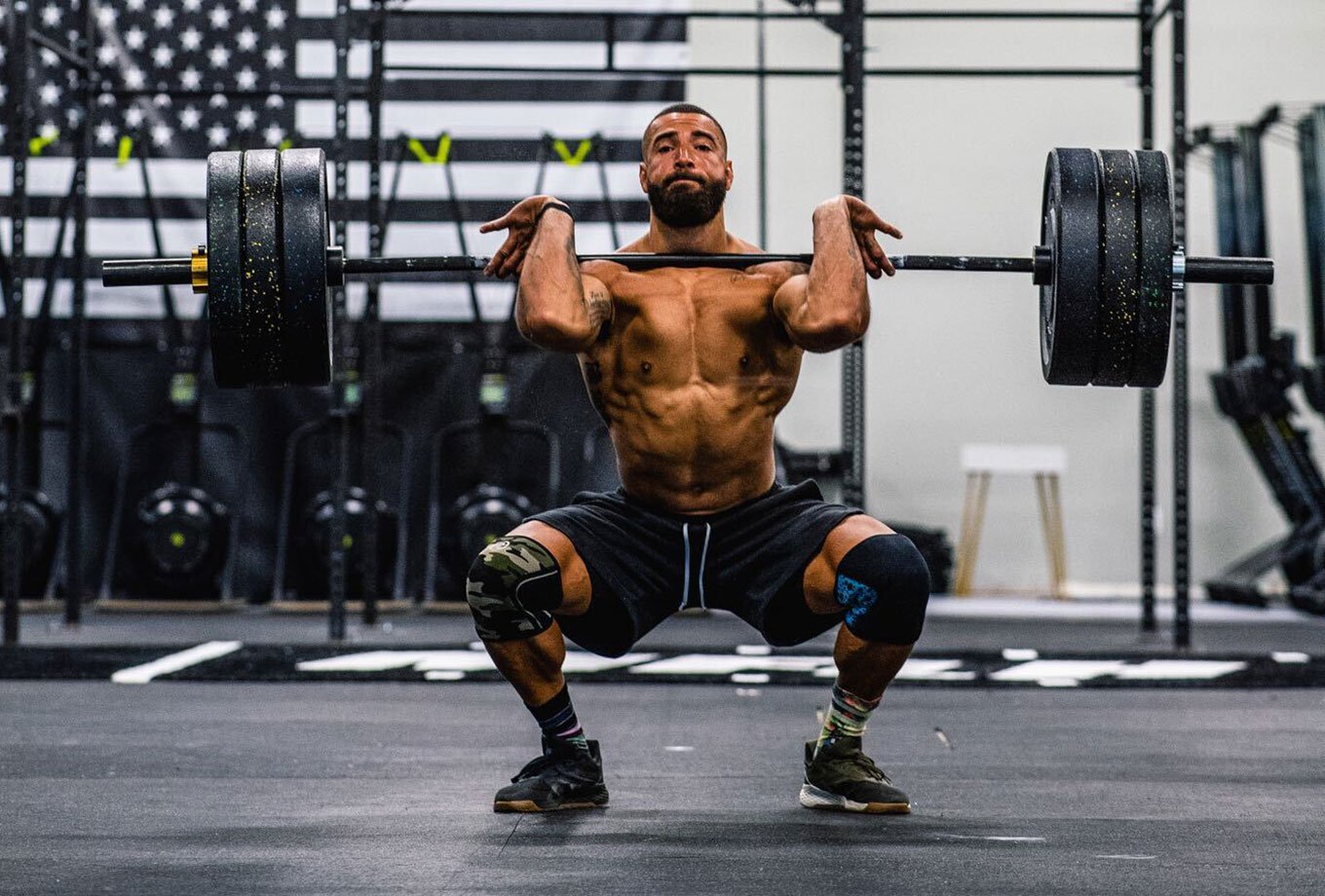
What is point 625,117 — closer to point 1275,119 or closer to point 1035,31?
point 1035,31

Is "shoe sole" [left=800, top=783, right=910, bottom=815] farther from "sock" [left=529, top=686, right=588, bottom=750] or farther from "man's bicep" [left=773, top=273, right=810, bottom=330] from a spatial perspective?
"man's bicep" [left=773, top=273, right=810, bottom=330]

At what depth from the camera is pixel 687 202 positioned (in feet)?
8.05

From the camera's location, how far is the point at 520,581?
88.0 inches

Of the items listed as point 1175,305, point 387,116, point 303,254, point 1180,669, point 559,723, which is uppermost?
point 387,116

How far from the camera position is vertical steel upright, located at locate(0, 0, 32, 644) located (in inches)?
174

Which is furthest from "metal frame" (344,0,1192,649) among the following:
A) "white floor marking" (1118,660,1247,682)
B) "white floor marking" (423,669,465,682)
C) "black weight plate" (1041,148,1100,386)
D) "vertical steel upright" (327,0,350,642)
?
"black weight plate" (1041,148,1100,386)

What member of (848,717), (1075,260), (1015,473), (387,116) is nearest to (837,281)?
(1075,260)

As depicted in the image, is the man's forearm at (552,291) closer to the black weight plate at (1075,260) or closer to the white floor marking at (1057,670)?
the black weight plate at (1075,260)

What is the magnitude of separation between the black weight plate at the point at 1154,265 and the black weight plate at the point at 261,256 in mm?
1393

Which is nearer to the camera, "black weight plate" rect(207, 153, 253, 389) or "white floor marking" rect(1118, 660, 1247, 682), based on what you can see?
"black weight plate" rect(207, 153, 253, 389)

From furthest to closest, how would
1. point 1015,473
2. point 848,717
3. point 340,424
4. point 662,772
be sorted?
point 1015,473, point 340,424, point 662,772, point 848,717

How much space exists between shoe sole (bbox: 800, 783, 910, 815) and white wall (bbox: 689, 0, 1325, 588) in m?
4.60

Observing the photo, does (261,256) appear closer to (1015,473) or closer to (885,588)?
(885,588)

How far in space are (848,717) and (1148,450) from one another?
2.85 meters
